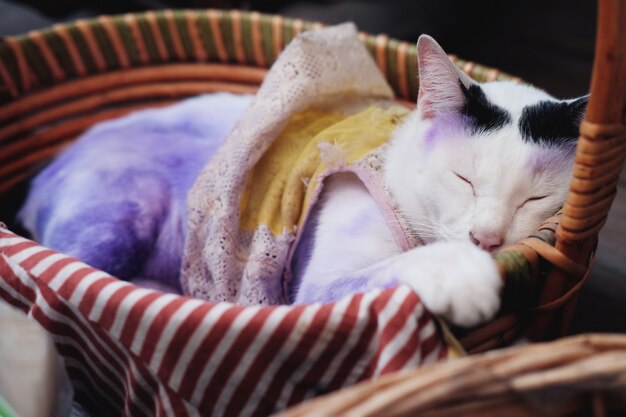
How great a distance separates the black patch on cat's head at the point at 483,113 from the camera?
73cm

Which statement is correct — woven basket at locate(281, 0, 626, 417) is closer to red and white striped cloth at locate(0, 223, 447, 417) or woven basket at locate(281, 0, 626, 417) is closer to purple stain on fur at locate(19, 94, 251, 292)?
red and white striped cloth at locate(0, 223, 447, 417)

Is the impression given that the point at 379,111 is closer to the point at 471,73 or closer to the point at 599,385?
the point at 471,73

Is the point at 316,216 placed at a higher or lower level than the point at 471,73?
lower

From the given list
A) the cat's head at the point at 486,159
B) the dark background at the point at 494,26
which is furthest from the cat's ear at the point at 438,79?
the dark background at the point at 494,26

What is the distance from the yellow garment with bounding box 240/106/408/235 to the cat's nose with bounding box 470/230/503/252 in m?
0.23

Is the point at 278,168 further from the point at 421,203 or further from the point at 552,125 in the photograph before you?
the point at 552,125

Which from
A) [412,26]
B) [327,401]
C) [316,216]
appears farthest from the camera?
[412,26]

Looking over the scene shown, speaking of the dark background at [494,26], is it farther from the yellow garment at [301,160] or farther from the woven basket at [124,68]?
the yellow garment at [301,160]

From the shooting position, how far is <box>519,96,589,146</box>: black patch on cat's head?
28.1 inches

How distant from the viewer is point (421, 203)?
0.79 metres

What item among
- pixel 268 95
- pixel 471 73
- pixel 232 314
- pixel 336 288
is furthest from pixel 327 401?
pixel 471 73

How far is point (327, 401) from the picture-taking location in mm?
454

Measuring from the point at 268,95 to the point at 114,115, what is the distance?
58 cm

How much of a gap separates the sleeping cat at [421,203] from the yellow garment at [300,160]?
34 mm
